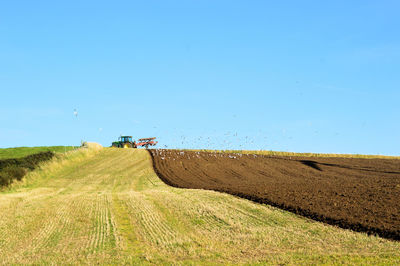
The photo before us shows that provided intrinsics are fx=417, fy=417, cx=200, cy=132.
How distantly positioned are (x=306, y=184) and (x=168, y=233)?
63.1ft

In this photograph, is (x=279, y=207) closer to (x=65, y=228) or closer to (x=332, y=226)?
(x=332, y=226)

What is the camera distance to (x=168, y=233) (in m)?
17.0

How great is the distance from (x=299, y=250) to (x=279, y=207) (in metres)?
8.79

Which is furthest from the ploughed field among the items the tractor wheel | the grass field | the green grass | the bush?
the bush

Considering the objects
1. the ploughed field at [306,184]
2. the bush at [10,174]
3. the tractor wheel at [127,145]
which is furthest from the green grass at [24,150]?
the bush at [10,174]

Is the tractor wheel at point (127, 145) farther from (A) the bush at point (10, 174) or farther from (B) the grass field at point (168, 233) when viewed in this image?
(B) the grass field at point (168, 233)

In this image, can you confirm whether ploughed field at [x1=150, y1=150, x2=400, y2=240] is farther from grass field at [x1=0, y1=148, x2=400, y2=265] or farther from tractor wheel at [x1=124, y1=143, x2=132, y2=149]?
tractor wheel at [x1=124, y1=143, x2=132, y2=149]

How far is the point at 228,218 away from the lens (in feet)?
66.4

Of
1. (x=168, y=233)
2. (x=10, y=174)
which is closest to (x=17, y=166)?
(x=10, y=174)

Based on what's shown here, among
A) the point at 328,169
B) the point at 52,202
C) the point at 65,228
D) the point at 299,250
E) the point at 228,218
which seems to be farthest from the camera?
the point at 328,169

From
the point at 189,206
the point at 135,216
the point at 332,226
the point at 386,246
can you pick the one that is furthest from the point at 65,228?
the point at 386,246

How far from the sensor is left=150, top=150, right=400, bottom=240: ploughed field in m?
20.7

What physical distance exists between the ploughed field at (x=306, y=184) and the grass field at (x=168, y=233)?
152 centimetres

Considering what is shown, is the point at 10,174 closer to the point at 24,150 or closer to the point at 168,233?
the point at 24,150
